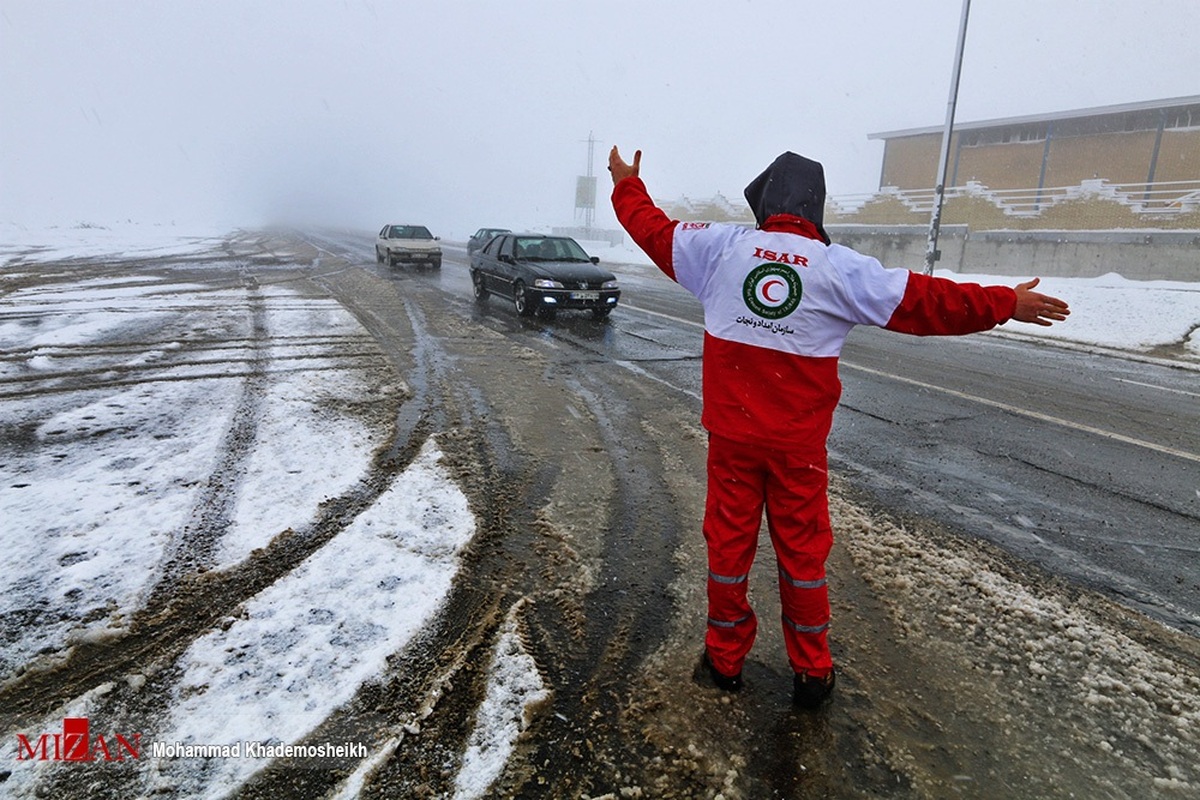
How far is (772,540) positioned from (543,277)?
9.63 meters

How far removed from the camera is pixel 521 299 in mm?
12086

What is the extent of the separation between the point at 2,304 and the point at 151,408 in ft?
29.8

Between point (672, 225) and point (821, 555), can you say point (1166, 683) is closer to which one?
point (821, 555)

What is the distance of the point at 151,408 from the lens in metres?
6.06

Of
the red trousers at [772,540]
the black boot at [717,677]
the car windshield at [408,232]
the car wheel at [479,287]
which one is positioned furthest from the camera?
the car windshield at [408,232]

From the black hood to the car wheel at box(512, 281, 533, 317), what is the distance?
374 inches

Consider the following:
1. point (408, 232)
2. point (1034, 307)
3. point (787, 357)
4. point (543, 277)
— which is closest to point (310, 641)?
point (787, 357)

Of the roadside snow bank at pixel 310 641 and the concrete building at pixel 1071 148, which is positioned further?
the concrete building at pixel 1071 148

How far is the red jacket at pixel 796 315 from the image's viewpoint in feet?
7.75

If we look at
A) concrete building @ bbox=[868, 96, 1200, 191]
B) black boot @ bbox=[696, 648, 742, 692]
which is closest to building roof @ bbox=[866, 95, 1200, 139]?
concrete building @ bbox=[868, 96, 1200, 191]

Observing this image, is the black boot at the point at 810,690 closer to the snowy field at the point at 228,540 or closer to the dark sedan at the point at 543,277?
the snowy field at the point at 228,540

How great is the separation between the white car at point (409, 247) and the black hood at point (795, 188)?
20.1 metres

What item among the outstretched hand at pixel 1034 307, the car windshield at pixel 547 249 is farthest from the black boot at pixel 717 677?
the car windshield at pixel 547 249

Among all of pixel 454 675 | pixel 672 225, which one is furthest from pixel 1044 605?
pixel 454 675
